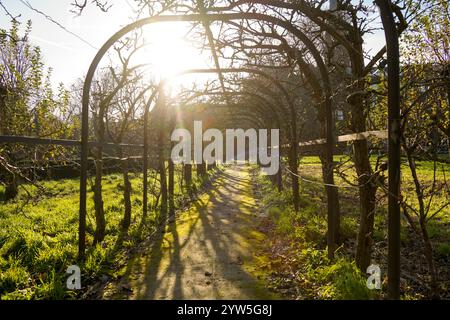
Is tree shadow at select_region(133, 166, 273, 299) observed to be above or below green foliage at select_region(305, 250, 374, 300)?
below

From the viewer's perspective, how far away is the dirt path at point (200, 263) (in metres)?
4.21

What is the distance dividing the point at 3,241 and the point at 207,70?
5067 millimetres

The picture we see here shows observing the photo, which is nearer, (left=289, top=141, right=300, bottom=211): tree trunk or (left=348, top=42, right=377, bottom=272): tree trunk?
(left=348, top=42, right=377, bottom=272): tree trunk

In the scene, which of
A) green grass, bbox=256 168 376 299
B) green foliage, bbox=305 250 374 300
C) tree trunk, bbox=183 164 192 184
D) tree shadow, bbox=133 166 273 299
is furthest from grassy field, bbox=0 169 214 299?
tree trunk, bbox=183 164 192 184

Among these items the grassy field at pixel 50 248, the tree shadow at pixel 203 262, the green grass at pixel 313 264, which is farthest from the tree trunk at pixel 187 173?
the green grass at pixel 313 264

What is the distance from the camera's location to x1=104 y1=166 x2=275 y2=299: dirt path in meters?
4.21

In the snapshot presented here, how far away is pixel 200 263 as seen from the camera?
533 centimetres

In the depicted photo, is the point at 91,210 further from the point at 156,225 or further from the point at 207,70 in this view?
the point at 207,70

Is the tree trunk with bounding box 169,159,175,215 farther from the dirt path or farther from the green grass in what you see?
the green grass

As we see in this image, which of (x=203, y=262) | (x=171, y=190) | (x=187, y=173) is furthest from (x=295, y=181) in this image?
(x=187, y=173)

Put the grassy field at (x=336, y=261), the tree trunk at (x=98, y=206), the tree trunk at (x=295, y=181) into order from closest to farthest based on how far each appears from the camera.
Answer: the grassy field at (x=336, y=261) → the tree trunk at (x=98, y=206) → the tree trunk at (x=295, y=181)

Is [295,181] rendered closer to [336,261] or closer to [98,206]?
[336,261]

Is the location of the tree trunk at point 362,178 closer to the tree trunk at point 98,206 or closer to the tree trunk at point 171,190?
the tree trunk at point 98,206
